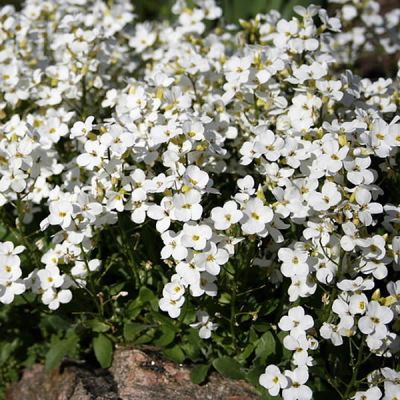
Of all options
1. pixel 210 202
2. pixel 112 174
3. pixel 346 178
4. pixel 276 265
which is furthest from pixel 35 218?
pixel 346 178

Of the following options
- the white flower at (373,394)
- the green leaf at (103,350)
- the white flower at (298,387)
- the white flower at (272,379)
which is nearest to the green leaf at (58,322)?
the green leaf at (103,350)

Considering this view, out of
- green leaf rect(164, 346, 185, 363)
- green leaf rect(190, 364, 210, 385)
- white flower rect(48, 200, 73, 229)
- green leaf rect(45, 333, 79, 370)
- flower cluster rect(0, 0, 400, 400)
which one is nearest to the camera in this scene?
flower cluster rect(0, 0, 400, 400)

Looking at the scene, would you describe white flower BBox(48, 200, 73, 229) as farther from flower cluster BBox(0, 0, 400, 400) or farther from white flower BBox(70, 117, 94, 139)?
white flower BBox(70, 117, 94, 139)

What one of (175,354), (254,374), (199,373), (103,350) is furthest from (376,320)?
(103,350)

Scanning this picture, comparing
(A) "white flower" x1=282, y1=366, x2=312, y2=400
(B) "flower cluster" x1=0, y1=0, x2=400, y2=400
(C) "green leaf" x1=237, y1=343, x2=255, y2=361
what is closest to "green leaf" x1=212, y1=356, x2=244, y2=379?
(C) "green leaf" x1=237, y1=343, x2=255, y2=361

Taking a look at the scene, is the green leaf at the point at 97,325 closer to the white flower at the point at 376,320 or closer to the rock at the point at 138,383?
the rock at the point at 138,383

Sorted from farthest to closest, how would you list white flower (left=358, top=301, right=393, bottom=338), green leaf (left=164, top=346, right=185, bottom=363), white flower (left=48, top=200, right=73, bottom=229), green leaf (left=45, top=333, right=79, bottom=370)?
green leaf (left=45, top=333, right=79, bottom=370)
green leaf (left=164, top=346, right=185, bottom=363)
white flower (left=48, top=200, right=73, bottom=229)
white flower (left=358, top=301, right=393, bottom=338)
